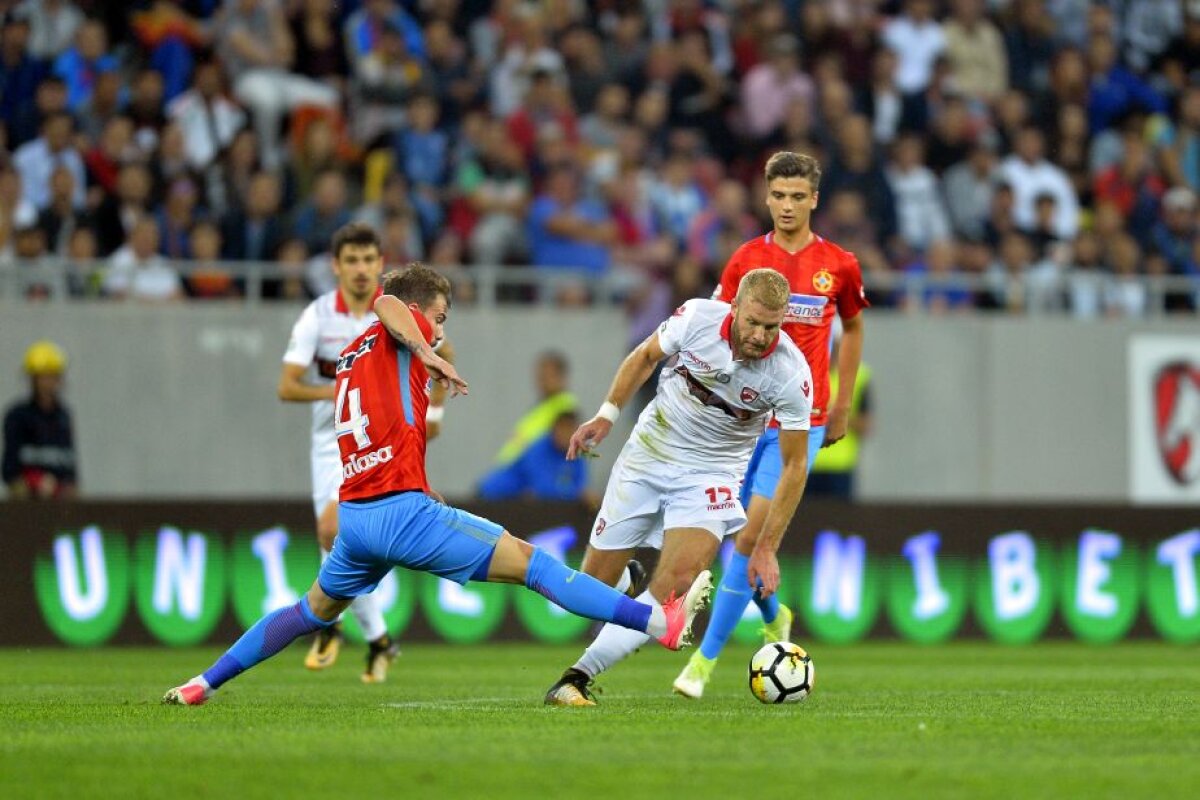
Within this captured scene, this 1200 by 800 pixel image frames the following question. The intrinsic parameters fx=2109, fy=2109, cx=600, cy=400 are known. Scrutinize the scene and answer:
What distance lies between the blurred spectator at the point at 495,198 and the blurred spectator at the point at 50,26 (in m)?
3.62

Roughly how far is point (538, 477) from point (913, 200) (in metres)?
5.44

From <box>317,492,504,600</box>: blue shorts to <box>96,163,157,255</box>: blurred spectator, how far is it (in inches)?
364

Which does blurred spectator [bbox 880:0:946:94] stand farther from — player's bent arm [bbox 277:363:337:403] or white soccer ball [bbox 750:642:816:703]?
white soccer ball [bbox 750:642:816:703]

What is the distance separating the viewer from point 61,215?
56.9 feet

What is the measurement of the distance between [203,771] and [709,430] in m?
3.63

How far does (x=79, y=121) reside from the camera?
18.1 meters

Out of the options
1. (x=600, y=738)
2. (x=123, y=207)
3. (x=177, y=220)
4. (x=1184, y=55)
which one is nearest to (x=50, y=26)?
(x=123, y=207)

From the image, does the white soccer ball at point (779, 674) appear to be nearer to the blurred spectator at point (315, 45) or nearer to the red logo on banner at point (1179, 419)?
the blurred spectator at point (315, 45)

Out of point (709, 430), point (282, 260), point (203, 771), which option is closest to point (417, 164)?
point (282, 260)

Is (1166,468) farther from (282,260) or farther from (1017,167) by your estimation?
(282,260)

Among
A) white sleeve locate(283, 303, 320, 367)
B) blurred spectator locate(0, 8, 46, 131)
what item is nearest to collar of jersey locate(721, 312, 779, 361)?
white sleeve locate(283, 303, 320, 367)

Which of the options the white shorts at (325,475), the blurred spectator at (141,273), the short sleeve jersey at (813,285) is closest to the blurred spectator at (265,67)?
the blurred spectator at (141,273)

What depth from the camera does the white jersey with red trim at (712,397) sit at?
30.8ft

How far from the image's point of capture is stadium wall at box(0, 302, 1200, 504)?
17.8 meters
